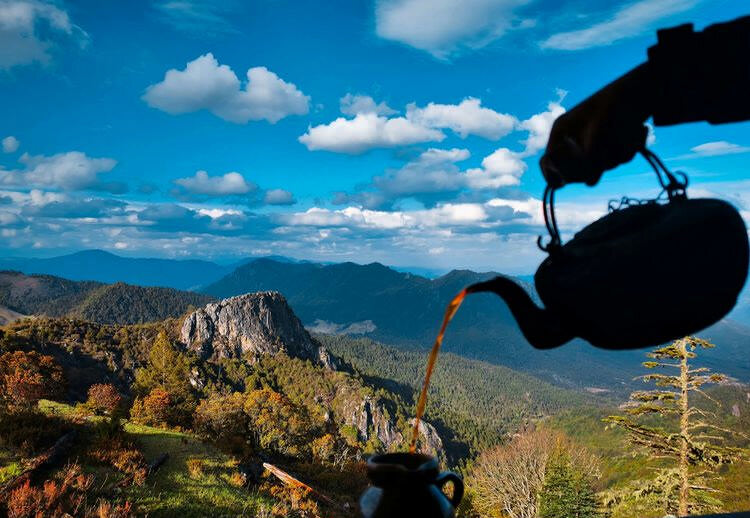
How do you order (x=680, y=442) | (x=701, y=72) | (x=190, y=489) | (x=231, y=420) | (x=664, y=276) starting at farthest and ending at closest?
(x=231, y=420), (x=680, y=442), (x=190, y=489), (x=701, y=72), (x=664, y=276)

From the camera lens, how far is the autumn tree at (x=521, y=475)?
2698 centimetres

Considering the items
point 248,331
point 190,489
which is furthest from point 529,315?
point 248,331

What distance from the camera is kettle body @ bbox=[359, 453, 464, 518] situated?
154 centimetres

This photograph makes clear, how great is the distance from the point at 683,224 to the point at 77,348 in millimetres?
99726

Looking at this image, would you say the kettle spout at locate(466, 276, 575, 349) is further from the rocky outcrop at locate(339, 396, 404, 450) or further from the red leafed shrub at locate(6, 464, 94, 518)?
the rocky outcrop at locate(339, 396, 404, 450)

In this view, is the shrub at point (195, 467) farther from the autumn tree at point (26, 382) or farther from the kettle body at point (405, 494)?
the kettle body at point (405, 494)

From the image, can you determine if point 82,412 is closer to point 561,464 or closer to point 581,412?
point 561,464

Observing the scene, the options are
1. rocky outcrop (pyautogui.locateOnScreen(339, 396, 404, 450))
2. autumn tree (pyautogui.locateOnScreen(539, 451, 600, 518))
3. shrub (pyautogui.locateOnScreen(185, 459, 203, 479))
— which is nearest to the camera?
shrub (pyautogui.locateOnScreen(185, 459, 203, 479))

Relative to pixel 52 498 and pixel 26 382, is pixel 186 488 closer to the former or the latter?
pixel 52 498

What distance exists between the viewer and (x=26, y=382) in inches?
665

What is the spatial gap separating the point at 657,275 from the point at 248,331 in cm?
13177

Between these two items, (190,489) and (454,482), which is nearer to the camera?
(454,482)

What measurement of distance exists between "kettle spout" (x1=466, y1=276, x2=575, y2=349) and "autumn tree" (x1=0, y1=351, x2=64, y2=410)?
12992 mm

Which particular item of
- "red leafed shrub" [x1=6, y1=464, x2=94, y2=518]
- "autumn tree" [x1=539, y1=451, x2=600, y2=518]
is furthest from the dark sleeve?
"autumn tree" [x1=539, y1=451, x2=600, y2=518]
